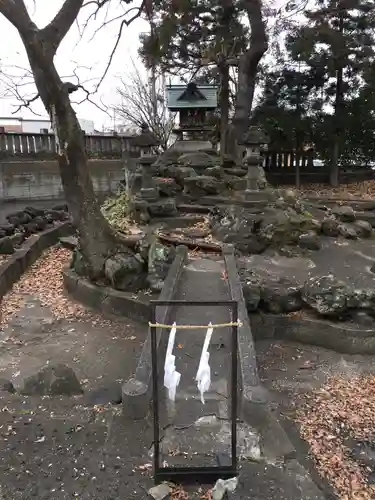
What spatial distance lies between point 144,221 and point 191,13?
7.51 metres

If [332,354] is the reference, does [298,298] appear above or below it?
above

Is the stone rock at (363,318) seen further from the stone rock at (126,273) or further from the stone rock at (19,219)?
the stone rock at (19,219)

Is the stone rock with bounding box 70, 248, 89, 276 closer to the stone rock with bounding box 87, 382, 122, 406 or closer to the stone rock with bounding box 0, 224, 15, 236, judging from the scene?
the stone rock with bounding box 0, 224, 15, 236

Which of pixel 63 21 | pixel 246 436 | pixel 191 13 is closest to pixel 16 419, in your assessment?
pixel 246 436

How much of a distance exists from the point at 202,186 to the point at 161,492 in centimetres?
840

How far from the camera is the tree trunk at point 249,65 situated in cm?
1296

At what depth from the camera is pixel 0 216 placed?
13.0 meters

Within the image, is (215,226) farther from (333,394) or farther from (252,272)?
(333,394)

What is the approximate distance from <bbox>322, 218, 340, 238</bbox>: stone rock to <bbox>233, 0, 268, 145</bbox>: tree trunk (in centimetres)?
553

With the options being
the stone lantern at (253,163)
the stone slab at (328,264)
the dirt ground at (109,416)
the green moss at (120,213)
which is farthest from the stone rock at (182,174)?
the dirt ground at (109,416)

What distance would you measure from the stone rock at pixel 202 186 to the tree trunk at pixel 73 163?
11.0ft

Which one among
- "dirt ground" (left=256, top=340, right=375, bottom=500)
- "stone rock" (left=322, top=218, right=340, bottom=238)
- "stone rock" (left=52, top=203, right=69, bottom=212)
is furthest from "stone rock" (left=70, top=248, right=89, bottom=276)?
"stone rock" (left=52, top=203, right=69, bottom=212)

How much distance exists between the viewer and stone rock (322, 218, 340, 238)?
28.8 ft

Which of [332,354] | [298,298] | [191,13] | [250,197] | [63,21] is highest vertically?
[191,13]
